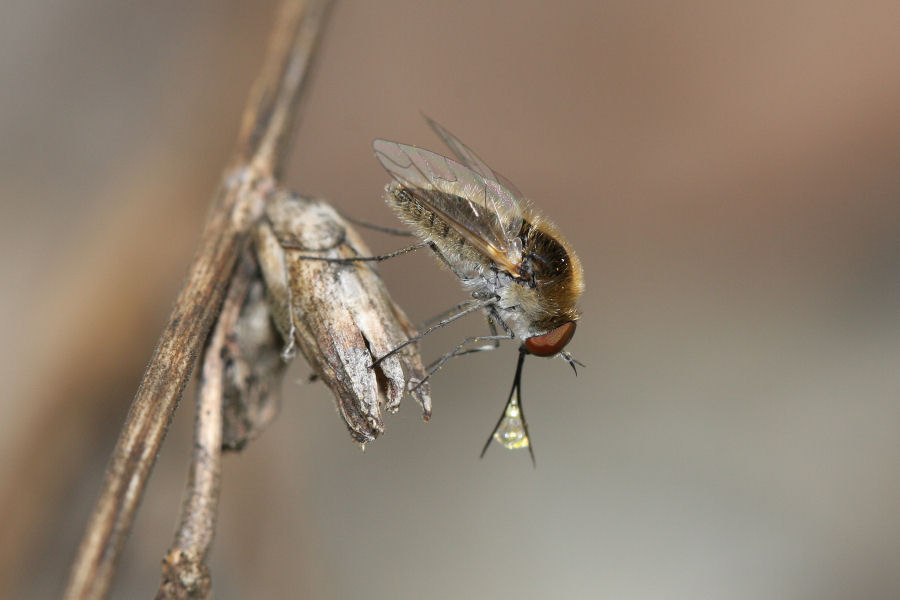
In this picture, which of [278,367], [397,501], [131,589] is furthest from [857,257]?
[131,589]

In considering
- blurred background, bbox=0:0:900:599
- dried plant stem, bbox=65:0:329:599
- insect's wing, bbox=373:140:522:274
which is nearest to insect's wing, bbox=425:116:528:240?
insect's wing, bbox=373:140:522:274

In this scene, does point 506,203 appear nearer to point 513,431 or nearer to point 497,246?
point 497,246

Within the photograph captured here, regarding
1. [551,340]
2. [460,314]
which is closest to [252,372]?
[460,314]

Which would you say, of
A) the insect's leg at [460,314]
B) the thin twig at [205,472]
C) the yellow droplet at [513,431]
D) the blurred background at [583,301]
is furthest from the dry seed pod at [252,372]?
the blurred background at [583,301]

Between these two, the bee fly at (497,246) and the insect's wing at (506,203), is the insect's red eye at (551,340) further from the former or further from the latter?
the insect's wing at (506,203)

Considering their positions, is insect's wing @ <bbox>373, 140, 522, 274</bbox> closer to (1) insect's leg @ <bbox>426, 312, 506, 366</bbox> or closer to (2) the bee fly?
(2) the bee fly

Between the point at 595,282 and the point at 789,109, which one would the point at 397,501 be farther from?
the point at 789,109
